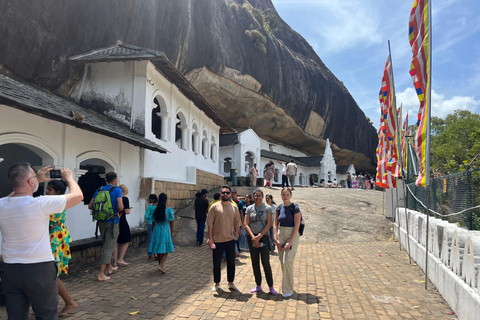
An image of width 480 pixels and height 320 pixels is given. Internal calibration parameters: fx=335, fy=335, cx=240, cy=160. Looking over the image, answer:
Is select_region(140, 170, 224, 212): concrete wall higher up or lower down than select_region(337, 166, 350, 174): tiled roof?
lower down

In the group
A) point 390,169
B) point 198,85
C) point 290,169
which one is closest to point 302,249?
point 390,169

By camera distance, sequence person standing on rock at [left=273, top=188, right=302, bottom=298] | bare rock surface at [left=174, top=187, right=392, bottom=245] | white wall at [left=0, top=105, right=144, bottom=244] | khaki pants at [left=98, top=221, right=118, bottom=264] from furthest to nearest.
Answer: bare rock surface at [left=174, top=187, right=392, bottom=245] < white wall at [left=0, top=105, right=144, bottom=244] < khaki pants at [left=98, top=221, right=118, bottom=264] < person standing on rock at [left=273, top=188, right=302, bottom=298]

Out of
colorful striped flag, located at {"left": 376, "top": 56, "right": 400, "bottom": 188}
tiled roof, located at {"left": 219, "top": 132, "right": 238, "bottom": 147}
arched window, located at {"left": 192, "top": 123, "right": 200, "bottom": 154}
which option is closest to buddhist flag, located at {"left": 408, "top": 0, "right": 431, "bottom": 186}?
colorful striped flag, located at {"left": 376, "top": 56, "right": 400, "bottom": 188}

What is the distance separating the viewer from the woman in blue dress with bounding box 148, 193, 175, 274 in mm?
6195

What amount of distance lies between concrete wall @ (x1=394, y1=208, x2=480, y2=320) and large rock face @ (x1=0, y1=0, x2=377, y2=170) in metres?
9.70

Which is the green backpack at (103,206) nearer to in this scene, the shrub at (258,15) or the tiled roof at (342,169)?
the shrub at (258,15)

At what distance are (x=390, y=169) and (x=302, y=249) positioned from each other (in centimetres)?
321

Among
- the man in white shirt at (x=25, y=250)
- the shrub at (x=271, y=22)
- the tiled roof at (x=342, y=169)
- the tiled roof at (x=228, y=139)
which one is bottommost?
the man in white shirt at (x=25, y=250)

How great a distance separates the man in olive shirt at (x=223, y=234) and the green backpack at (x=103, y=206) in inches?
70.6

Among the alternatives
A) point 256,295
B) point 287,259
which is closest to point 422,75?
point 287,259

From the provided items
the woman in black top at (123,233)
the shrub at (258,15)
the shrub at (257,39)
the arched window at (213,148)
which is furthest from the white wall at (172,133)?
the shrub at (258,15)

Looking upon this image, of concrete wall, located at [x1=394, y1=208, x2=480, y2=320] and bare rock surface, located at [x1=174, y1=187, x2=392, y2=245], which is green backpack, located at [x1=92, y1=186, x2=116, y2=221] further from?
concrete wall, located at [x1=394, y1=208, x2=480, y2=320]

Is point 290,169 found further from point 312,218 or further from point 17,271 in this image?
point 17,271

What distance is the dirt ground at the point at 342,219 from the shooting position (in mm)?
11117
